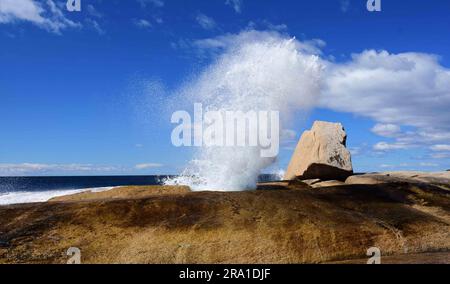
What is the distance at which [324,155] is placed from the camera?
25.5m

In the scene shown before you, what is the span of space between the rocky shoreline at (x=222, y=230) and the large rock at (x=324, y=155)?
10.3 meters

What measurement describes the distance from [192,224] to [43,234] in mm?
3992

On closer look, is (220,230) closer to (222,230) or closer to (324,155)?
(222,230)

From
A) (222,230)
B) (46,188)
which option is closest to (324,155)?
(222,230)

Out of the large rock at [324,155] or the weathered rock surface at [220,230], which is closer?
the weathered rock surface at [220,230]

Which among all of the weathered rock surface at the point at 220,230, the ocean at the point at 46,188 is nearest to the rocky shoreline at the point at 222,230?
the weathered rock surface at the point at 220,230

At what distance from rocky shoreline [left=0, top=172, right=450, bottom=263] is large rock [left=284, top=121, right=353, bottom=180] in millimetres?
10316

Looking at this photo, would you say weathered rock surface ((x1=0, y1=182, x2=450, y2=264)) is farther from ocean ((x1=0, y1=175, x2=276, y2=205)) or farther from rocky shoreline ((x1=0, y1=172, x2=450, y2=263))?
ocean ((x1=0, y1=175, x2=276, y2=205))

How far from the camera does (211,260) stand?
→ 11.4m

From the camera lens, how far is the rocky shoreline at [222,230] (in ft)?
37.6

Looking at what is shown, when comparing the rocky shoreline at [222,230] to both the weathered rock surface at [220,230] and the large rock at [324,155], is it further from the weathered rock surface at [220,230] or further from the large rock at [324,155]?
the large rock at [324,155]

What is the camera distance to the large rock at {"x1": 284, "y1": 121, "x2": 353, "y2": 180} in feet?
83.5
